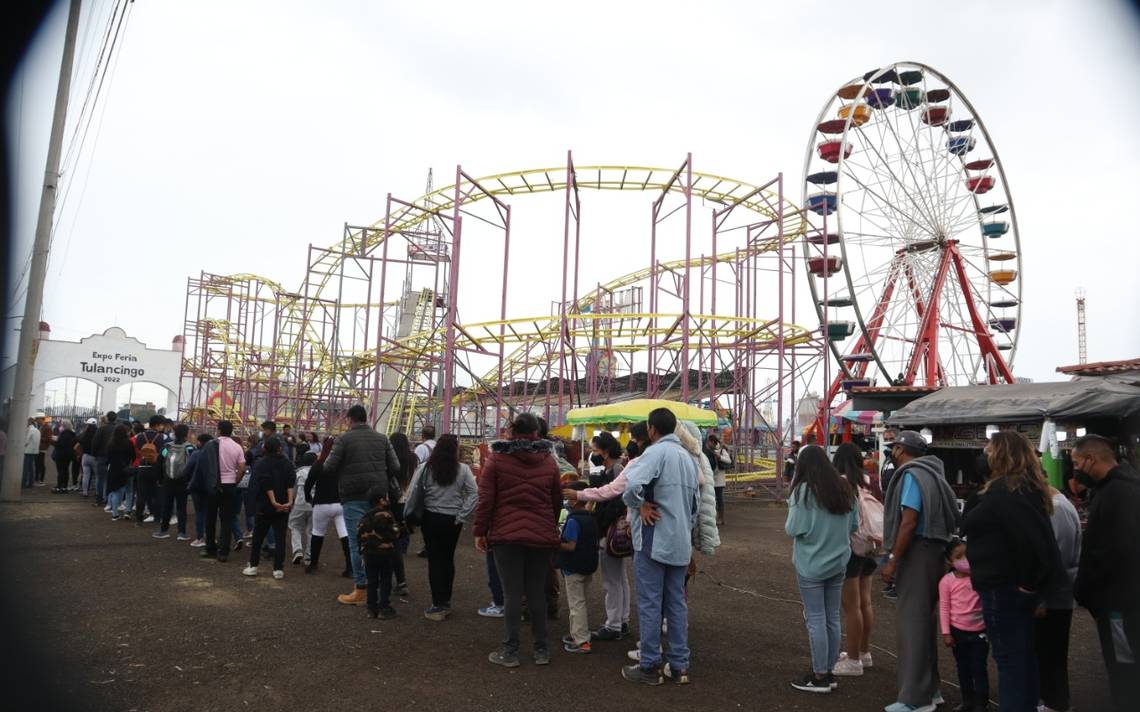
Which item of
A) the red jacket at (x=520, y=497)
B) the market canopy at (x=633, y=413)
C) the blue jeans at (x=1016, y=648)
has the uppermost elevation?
the market canopy at (x=633, y=413)

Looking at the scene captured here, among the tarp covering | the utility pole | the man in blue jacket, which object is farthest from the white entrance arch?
the man in blue jacket

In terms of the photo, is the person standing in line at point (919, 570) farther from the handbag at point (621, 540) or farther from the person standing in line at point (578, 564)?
the person standing in line at point (578, 564)

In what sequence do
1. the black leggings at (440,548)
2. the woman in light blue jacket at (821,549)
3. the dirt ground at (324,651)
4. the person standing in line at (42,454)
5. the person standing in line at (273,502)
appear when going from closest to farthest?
the dirt ground at (324,651)
the woman in light blue jacket at (821,549)
the black leggings at (440,548)
the person standing in line at (273,502)
the person standing in line at (42,454)

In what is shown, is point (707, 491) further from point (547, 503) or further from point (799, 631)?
point (799, 631)

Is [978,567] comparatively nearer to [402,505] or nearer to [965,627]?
[965,627]

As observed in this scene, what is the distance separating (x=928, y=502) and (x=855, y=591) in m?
1.07

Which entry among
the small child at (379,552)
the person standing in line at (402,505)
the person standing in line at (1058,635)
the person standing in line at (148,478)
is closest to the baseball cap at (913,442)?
the person standing in line at (1058,635)

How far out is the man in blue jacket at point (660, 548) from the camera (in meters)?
4.71

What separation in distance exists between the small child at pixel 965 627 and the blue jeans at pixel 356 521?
4493 mm

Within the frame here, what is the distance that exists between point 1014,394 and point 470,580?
8.66m

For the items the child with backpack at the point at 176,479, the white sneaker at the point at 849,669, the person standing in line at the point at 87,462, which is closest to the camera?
the white sneaker at the point at 849,669

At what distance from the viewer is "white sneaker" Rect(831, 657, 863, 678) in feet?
16.3

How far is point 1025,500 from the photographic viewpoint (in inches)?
146

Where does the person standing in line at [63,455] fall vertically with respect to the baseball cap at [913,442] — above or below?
below
